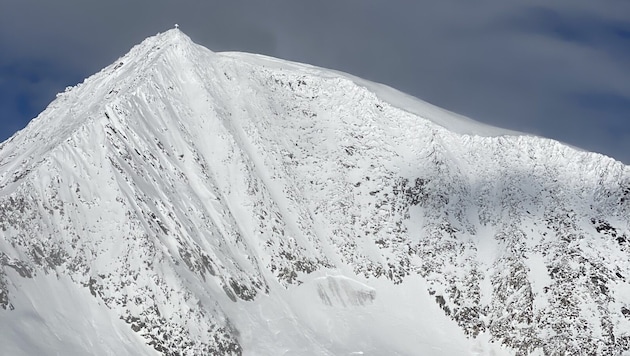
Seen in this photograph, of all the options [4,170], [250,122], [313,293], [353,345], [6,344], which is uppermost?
[250,122]

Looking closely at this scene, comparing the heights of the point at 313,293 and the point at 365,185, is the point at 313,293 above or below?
below

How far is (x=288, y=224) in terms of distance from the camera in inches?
3393

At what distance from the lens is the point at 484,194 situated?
91.1 meters

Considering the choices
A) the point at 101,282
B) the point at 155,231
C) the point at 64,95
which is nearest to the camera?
the point at 101,282

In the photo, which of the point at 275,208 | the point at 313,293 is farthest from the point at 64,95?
the point at 313,293

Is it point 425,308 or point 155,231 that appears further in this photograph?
point 425,308

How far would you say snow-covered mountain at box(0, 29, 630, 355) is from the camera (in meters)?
67.3

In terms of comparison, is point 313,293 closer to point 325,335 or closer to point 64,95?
point 325,335

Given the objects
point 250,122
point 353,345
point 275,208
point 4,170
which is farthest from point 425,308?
point 4,170

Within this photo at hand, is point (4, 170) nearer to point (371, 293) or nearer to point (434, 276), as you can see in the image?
point (371, 293)

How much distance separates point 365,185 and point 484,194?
11.5 meters

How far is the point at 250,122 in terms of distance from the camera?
93.2m

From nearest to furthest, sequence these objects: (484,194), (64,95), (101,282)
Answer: (101,282) → (484,194) → (64,95)

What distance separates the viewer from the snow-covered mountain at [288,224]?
2650 inches
